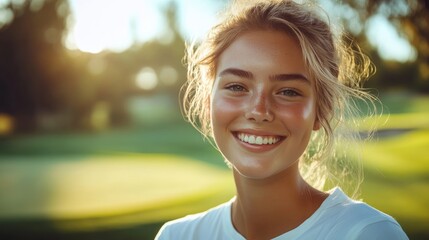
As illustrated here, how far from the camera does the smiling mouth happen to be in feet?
7.05

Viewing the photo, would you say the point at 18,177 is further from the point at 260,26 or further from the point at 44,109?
the point at 44,109

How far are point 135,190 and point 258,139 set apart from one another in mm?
9243

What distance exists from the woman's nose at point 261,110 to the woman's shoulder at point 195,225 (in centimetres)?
45

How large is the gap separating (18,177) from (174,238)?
1209cm

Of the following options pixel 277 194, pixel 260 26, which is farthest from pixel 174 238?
pixel 260 26

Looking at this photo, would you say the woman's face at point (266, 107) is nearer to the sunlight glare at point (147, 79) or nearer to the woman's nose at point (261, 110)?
the woman's nose at point (261, 110)

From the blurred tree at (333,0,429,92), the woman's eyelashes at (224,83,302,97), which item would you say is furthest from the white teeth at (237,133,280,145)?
the blurred tree at (333,0,429,92)

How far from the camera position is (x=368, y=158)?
15656 mm

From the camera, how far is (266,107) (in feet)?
7.04

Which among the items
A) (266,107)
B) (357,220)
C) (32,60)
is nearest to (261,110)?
(266,107)

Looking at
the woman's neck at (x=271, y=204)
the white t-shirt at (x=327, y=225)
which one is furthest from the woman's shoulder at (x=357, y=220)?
the woman's neck at (x=271, y=204)

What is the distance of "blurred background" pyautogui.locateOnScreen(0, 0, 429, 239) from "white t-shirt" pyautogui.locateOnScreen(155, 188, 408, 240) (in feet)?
2.72

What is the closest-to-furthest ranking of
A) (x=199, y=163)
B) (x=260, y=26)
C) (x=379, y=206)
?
(x=260, y=26), (x=379, y=206), (x=199, y=163)

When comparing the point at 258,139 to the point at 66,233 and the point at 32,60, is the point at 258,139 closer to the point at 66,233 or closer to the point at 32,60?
the point at 66,233
